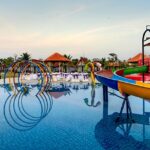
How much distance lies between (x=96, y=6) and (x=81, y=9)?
1.18 metres

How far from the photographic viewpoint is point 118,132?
703 cm

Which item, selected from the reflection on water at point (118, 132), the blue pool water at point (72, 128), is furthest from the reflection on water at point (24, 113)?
the reflection on water at point (118, 132)

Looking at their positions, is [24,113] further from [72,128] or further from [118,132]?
[118,132]

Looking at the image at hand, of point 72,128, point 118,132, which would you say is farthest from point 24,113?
point 118,132

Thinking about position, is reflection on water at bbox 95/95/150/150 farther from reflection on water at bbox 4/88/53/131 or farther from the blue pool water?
reflection on water at bbox 4/88/53/131

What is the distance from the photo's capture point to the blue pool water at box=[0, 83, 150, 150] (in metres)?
6.01

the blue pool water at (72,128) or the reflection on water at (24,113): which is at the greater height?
the blue pool water at (72,128)

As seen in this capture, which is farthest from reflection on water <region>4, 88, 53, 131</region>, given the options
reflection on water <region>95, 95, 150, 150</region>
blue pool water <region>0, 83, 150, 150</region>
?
reflection on water <region>95, 95, 150, 150</region>

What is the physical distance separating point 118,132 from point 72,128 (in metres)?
1.35

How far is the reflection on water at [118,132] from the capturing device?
5.91 metres

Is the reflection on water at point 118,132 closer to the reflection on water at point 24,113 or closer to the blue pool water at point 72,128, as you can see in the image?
the blue pool water at point 72,128

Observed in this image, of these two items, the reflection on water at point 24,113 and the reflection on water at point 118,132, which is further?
the reflection on water at point 24,113

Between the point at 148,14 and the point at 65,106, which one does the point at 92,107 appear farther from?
the point at 148,14

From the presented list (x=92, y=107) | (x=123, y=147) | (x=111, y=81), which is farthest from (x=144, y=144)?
(x=92, y=107)
